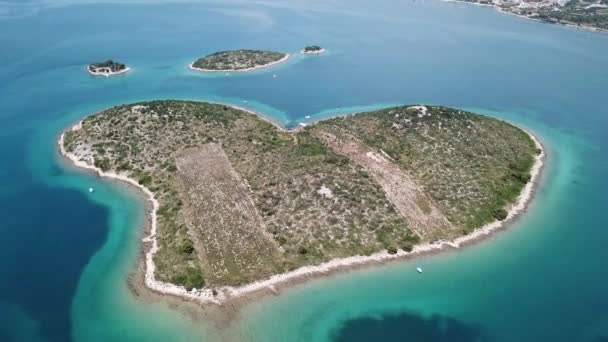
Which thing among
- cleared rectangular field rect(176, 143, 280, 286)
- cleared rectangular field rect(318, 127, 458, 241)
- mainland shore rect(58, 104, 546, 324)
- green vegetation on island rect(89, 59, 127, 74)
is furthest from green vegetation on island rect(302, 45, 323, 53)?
mainland shore rect(58, 104, 546, 324)

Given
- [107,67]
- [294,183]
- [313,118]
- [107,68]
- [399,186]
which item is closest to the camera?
[294,183]

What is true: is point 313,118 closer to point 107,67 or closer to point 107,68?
point 107,68

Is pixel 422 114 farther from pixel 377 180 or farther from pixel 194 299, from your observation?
pixel 194 299

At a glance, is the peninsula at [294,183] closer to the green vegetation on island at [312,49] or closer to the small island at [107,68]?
the small island at [107,68]

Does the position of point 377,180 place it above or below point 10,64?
above

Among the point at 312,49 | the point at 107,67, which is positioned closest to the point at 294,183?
the point at 107,67

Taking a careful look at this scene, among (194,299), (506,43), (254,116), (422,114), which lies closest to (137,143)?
(254,116)

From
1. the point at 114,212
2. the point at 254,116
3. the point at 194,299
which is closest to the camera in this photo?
the point at 194,299
